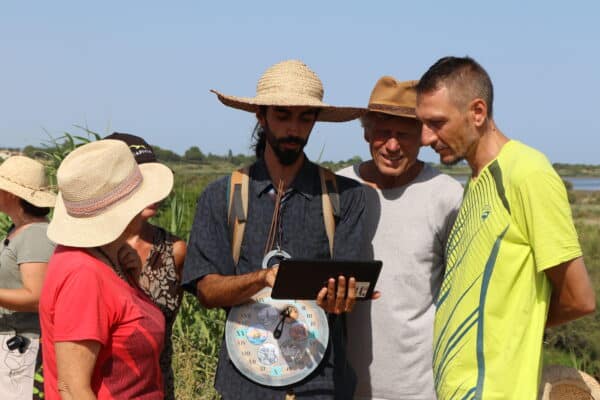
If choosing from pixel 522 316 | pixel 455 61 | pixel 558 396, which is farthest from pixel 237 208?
pixel 558 396

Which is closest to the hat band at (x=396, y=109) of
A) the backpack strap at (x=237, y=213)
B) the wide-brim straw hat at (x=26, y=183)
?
the backpack strap at (x=237, y=213)

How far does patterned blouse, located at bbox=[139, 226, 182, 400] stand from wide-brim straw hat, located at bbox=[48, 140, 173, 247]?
0.88 m

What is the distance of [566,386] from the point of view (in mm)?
3584

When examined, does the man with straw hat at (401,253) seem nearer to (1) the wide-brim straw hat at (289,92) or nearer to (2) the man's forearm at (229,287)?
(1) the wide-brim straw hat at (289,92)

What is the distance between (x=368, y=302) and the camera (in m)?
3.73

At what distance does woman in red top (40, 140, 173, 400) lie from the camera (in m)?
2.61

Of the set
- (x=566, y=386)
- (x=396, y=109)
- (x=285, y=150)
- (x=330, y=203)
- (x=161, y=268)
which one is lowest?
(x=566, y=386)

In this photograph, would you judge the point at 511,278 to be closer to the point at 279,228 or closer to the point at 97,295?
the point at 279,228

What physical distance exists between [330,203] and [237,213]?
36cm

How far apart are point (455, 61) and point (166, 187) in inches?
41.7

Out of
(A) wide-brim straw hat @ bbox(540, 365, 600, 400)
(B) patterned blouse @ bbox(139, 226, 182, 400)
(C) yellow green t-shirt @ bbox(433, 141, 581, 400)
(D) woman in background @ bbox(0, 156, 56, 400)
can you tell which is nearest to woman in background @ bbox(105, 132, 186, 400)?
(B) patterned blouse @ bbox(139, 226, 182, 400)

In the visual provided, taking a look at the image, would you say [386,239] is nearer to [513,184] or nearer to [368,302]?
[368,302]

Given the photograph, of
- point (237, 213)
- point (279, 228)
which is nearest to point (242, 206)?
point (237, 213)

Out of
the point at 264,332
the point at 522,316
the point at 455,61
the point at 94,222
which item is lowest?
the point at 264,332
